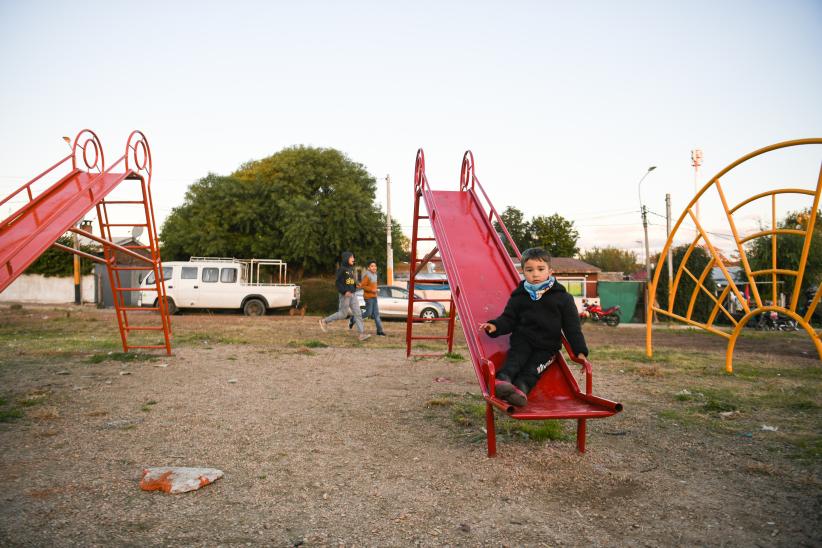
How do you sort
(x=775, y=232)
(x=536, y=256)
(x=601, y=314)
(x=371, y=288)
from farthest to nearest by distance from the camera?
(x=601, y=314) → (x=371, y=288) → (x=775, y=232) → (x=536, y=256)

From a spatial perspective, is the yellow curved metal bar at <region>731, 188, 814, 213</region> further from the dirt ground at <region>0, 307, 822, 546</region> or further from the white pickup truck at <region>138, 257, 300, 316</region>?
the white pickup truck at <region>138, 257, 300, 316</region>

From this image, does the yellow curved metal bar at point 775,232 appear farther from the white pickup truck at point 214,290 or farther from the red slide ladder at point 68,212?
the white pickup truck at point 214,290

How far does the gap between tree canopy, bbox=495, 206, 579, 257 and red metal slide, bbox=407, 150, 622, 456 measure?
1718 inches

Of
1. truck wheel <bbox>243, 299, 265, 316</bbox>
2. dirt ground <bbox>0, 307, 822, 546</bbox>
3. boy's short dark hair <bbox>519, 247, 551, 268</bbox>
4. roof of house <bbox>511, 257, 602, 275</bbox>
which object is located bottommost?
dirt ground <bbox>0, 307, 822, 546</bbox>

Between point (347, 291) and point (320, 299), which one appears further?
point (320, 299)

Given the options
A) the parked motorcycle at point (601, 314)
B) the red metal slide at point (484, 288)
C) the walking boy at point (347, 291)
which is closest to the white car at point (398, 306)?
the parked motorcycle at point (601, 314)

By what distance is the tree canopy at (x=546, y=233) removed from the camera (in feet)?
167

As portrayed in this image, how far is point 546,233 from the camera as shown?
51094mm

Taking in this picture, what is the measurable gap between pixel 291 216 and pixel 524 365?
2669 centimetres

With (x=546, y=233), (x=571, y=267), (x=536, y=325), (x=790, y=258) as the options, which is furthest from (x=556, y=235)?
(x=536, y=325)

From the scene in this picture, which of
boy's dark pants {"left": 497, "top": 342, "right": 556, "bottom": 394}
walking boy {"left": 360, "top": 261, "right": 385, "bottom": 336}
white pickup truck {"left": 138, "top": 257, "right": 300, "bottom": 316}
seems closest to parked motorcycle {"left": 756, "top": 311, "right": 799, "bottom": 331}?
walking boy {"left": 360, "top": 261, "right": 385, "bottom": 336}

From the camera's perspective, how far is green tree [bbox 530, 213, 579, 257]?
50.8 meters

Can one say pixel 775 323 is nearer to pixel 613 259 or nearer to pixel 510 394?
pixel 510 394

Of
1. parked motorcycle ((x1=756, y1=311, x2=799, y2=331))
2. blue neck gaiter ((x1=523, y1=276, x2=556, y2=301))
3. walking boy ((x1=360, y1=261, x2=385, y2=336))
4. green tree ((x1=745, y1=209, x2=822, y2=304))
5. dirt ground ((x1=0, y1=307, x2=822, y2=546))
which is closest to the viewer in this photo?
dirt ground ((x1=0, y1=307, x2=822, y2=546))
